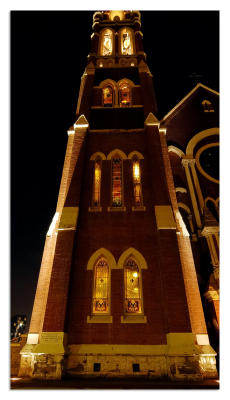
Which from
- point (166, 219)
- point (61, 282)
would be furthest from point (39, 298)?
point (166, 219)

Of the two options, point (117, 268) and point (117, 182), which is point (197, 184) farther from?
point (117, 268)

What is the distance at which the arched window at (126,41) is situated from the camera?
19062mm

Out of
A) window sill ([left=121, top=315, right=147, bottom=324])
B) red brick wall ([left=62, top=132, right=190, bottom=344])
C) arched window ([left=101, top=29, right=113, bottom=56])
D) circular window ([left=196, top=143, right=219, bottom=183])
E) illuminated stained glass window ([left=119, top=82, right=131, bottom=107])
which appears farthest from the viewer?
arched window ([left=101, top=29, right=113, bottom=56])

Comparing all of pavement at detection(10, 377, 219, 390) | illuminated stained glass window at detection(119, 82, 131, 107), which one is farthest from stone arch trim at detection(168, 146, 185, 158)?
pavement at detection(10, 377, 219, 390)

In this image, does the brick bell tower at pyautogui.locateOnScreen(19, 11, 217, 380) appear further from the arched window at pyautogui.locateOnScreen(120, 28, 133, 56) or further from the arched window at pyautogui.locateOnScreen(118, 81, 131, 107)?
the arched window at pyautogui.locateOnScreen(120, 28, 133, 56)

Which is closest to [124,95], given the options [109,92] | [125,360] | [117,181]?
[109,92]

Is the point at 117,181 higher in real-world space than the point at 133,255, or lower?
higher

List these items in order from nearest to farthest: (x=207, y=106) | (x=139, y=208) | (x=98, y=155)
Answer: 1. (x=139, y=208)
2. (x=98, y=155)
3. (x=207, y=106)

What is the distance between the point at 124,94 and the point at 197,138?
5715mm

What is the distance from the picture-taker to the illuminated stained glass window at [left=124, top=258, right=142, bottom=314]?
9.66m

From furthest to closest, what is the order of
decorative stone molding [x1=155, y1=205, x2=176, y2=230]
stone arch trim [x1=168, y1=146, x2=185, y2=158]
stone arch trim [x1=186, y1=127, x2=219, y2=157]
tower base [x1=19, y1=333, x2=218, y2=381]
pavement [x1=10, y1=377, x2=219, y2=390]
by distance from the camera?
stone arch trim [x1=186, y1=127, x2=219, y2=157], stone arch trim [x1=168, y1=146, x2=185, y2=158], decorative stone molding [x1=155, y1=205, x2=176, y2=230], tower base [x1=19, y1=333, x2=218, y2=381], pavement [x1=10, y1=377, x2=219, y2=390]

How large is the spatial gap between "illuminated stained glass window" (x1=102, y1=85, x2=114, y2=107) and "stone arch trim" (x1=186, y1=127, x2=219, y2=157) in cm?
578

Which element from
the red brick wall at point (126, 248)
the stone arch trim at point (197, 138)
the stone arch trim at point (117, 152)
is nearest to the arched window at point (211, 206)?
the stone arch trim at point (197, 138)

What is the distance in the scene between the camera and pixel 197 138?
681 inches
